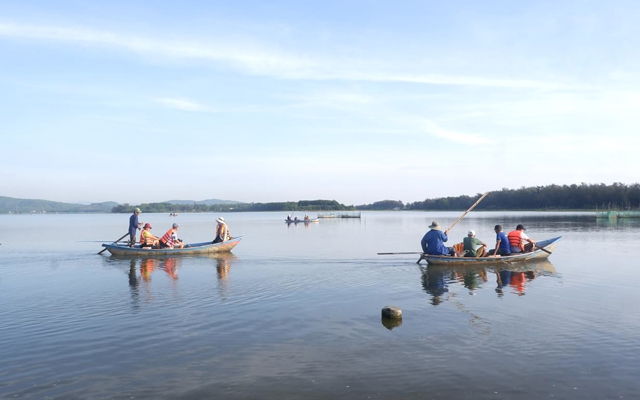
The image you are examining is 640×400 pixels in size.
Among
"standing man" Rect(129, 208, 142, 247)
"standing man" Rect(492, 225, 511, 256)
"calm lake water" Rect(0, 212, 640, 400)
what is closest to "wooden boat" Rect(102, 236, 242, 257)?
"standing man" Rect(129, 208, 142, 247)

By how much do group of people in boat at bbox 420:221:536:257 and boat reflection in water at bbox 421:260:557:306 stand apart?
0.70 metres

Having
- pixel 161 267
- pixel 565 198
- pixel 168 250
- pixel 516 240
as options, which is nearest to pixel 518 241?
pixel 516 240

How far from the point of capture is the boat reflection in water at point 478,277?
611 inches

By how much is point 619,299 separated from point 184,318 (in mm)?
12130

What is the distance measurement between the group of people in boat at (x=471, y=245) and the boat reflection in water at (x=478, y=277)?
700 millimetres

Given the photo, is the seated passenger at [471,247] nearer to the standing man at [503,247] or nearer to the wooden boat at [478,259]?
the wooden boat at [478,259]

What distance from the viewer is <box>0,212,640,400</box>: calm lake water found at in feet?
24.7

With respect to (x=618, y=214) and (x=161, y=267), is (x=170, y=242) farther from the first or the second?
(x=618, y=214)

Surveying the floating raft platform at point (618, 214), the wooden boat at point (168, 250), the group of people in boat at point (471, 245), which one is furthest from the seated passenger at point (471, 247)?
the floating raft platform at point (618, 214)

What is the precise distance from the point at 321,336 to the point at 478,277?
10208mm

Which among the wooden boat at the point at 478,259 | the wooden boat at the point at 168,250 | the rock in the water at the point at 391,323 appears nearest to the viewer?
the rock in the water at the point at 391,323

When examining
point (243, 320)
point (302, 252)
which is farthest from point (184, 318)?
point (302, 252)

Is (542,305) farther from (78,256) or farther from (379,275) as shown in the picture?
(78,256)

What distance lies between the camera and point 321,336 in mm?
10219
